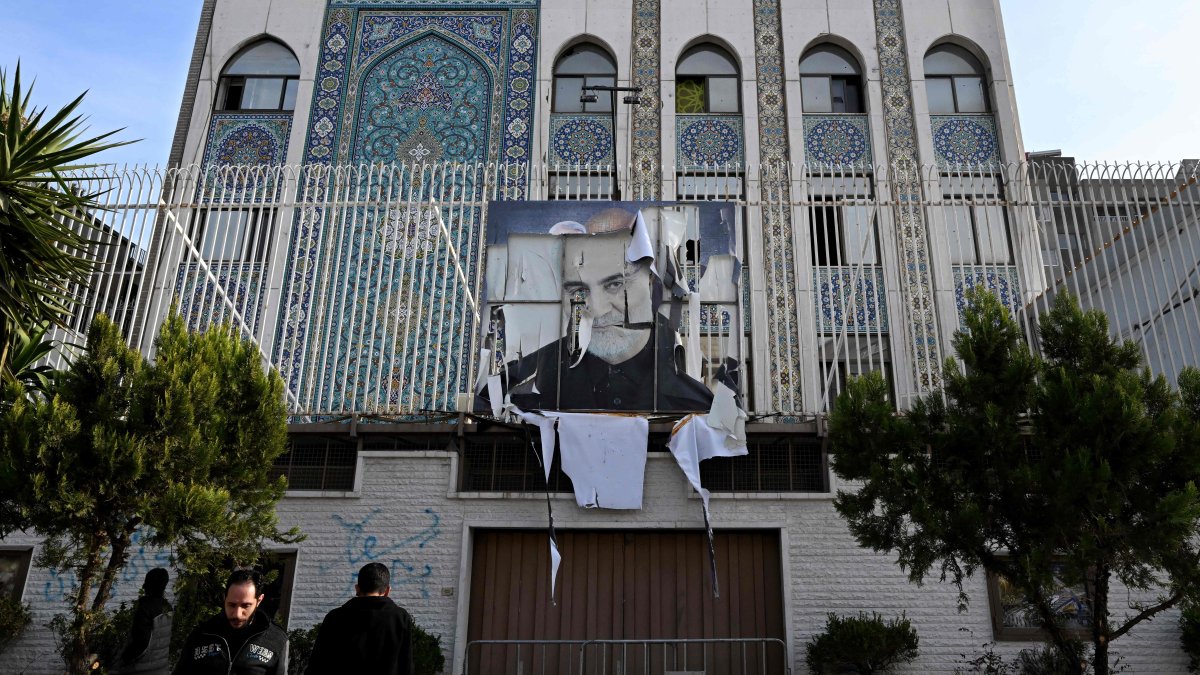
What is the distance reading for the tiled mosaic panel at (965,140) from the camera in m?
16.3

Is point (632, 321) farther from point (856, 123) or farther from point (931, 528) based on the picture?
point (856, 123)

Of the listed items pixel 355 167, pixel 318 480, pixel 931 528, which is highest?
pixel 355 167

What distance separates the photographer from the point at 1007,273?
49.1ft

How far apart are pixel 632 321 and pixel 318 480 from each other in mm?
4222

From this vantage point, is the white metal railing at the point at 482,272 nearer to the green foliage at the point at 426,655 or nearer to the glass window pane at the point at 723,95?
the glass window pane at the point at 723,95

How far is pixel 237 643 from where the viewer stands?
495 centimetres

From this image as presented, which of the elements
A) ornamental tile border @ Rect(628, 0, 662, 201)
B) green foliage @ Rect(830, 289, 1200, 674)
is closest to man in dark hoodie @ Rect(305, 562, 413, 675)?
green foliage @ Rect(830, 289, 1200, 674)

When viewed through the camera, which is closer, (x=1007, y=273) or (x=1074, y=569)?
(x=1074, y=569)

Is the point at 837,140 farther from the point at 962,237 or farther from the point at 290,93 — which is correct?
the point at 290,93

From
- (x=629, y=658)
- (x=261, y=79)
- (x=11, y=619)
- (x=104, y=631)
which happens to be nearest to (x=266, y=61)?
(x=261, y=79)

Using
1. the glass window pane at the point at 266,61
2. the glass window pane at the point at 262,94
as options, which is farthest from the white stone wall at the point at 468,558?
the glass window pane at the point at 266,61

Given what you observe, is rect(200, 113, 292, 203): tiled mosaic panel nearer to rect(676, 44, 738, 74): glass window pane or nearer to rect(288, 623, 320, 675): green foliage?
rect(676, 44, 738, 74): glass window pane

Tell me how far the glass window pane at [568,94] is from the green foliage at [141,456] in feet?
29.5

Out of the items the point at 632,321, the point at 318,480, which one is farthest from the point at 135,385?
the point at 632,321
